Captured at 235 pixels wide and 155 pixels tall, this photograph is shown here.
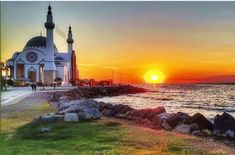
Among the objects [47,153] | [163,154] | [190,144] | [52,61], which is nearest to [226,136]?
[190,144]

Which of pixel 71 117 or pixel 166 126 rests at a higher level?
pixel 71 117

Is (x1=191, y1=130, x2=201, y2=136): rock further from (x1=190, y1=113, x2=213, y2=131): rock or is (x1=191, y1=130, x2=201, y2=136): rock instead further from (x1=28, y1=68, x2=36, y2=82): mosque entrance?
(x1=28, y1=68, x2=36, y2=82): mosque entrance

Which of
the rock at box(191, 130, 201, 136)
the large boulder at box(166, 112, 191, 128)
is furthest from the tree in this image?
the rock at box(191, 130, 201, 136)

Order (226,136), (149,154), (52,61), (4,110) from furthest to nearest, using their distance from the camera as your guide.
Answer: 1. (52,61)
2. (4,110)
3. (226,136)
4. (149,154)

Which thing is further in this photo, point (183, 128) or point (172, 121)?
point (172, 121)

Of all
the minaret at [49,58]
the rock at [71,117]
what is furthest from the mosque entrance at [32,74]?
the rock at [71,117]

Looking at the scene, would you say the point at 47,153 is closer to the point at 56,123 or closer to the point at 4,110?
the point at 56,123

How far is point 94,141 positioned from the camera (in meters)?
12.2

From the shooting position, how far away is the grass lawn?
36.8 feet

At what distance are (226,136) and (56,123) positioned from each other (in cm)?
612

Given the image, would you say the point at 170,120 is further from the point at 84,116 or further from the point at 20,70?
the point at 20,70

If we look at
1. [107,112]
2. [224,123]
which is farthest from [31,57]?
[224,123]

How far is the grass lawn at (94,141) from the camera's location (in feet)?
36.8

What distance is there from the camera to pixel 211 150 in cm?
1192
